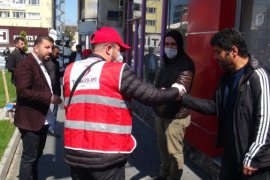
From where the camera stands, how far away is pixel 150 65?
906cm

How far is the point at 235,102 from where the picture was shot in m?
2.86

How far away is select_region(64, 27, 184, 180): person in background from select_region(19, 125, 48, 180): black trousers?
1.49m

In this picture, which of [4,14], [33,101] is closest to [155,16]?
[33,101]

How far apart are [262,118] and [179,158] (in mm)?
2032

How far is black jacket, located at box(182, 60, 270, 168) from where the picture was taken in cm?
266

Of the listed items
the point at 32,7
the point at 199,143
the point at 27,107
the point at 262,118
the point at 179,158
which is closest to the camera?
the point at 262,118

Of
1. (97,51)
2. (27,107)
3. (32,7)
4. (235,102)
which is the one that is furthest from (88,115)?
(32,7)

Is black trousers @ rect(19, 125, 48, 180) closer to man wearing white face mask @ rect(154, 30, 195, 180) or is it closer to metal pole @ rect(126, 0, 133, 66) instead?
man wearing white face mask @ rect(154, 30, 195, 180)

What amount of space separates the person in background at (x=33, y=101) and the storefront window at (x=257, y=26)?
8.01 feet

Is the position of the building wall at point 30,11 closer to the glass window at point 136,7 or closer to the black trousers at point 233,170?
the glass window at point 136,7

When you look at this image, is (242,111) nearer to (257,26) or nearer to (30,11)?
(257,26)

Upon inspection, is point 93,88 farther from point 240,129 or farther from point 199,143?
point 199,143

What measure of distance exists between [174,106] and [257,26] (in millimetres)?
1444

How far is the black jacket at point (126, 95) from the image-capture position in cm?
275
